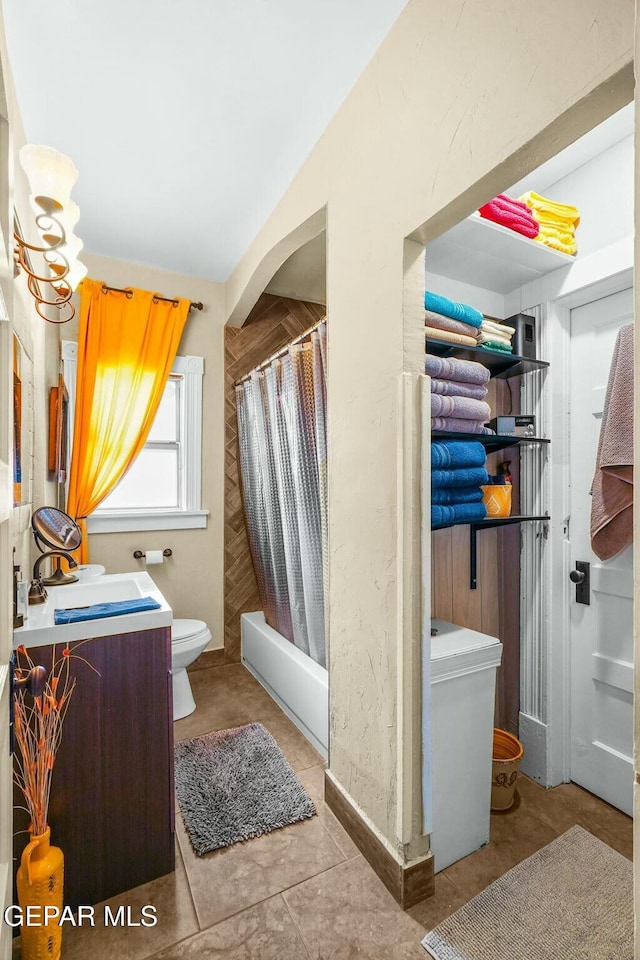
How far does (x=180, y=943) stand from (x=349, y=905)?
494 mm

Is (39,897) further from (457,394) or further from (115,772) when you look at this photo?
(457,394)

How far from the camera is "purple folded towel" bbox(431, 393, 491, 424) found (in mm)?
1712

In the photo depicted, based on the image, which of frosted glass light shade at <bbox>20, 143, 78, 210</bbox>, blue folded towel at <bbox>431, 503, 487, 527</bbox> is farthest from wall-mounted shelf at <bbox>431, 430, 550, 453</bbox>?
frosted glass light shade at <bbox>20, 143, 78, 210</bbox>

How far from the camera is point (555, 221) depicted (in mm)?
1904

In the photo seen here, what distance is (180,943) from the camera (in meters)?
1.33

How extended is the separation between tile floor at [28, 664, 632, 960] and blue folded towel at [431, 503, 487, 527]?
1154mm

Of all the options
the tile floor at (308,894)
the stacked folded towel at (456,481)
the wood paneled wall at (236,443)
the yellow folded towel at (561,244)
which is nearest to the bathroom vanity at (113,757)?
the tile floor at (308,894)

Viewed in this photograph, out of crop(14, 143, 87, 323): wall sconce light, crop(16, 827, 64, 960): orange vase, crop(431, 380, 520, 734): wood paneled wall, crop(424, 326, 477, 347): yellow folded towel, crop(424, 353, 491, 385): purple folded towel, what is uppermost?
crop(14, 143, 87, 323): wall sconce light

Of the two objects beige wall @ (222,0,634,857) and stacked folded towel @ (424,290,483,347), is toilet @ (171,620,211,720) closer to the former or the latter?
beige wall @ (222,0,634,857)

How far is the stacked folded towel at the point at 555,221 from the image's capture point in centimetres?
189

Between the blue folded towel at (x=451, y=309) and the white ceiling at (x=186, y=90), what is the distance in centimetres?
81

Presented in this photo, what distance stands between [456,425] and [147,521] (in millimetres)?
2111

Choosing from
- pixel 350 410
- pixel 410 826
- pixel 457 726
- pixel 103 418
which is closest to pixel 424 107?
Result: pixel 350 410

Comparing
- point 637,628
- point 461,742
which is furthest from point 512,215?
point 461,742
